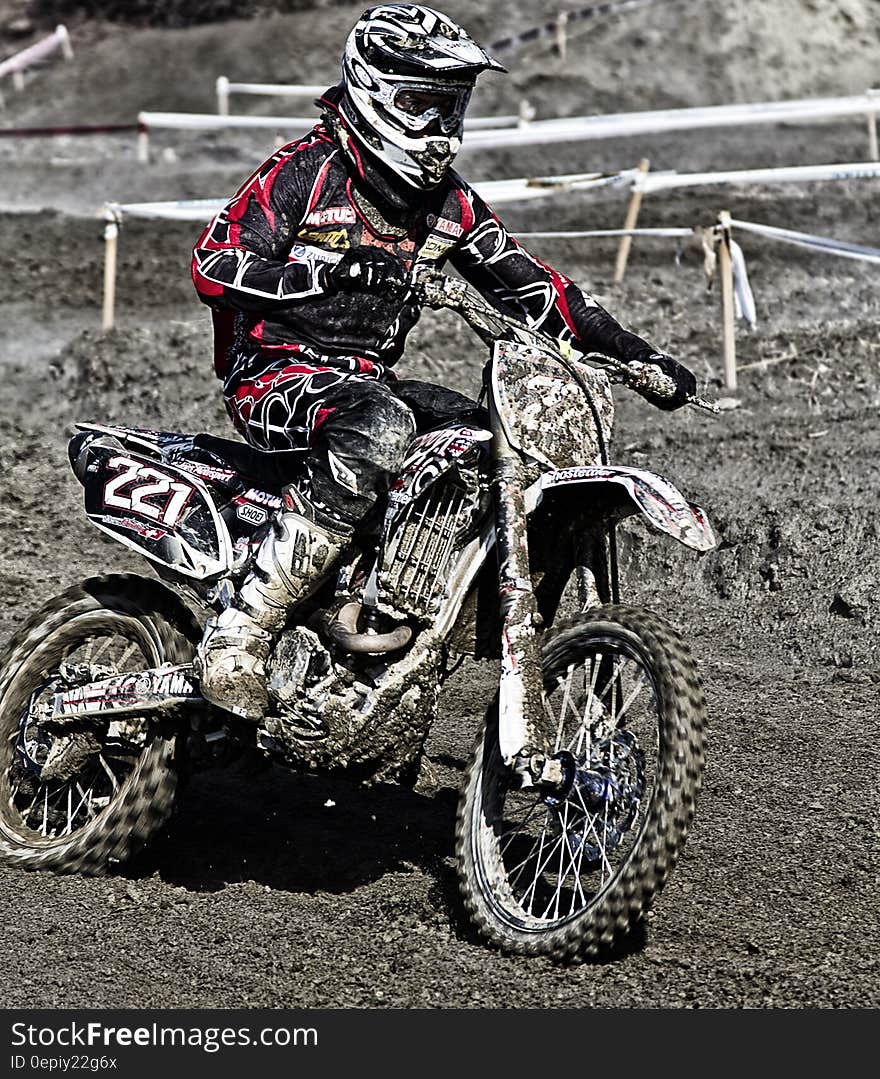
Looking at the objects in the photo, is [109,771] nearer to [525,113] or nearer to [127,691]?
[127,691]

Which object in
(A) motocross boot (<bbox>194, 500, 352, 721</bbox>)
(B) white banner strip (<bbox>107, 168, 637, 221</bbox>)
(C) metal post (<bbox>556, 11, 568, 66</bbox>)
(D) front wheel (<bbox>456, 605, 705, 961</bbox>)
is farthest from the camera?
(C) metal post (<bbox>556, 11, 568, 66</bbox>)

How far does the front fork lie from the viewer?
401cm

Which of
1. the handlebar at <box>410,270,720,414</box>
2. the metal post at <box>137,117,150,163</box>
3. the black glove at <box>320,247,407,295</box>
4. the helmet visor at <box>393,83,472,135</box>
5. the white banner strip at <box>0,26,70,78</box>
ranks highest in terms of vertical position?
the white banner strip at <box>0,26,70,78</box>

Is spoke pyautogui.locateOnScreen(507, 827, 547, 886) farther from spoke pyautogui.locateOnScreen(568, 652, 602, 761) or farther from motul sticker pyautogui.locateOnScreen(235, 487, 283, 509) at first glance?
motul sticker pyautogui.locateOnScreen(235, 487, 283, 509)

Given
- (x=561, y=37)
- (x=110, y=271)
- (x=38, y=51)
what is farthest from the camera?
(x=38, y=51)

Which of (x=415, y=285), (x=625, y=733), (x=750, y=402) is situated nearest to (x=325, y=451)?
(x=415, y=285)

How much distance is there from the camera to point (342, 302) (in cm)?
463

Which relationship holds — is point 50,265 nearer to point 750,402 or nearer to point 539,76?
point 750,402

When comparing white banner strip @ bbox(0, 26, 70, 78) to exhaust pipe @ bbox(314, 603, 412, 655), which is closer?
exhaust pipe @ bbox(314, 603, 412, 655)

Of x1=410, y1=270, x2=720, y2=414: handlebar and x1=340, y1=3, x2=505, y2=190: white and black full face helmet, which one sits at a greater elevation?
x1=340, y1=3, x2=505, y2=190: white and black full face helmet

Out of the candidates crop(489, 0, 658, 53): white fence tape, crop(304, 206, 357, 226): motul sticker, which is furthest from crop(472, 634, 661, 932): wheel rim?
crop(489, 0, 658, 53): white fence tape

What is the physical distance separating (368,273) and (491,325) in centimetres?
39

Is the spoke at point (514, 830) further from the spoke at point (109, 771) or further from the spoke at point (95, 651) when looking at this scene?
the spoke at point (95, 651)

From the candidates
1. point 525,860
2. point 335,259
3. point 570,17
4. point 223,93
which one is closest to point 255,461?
point 335,259
